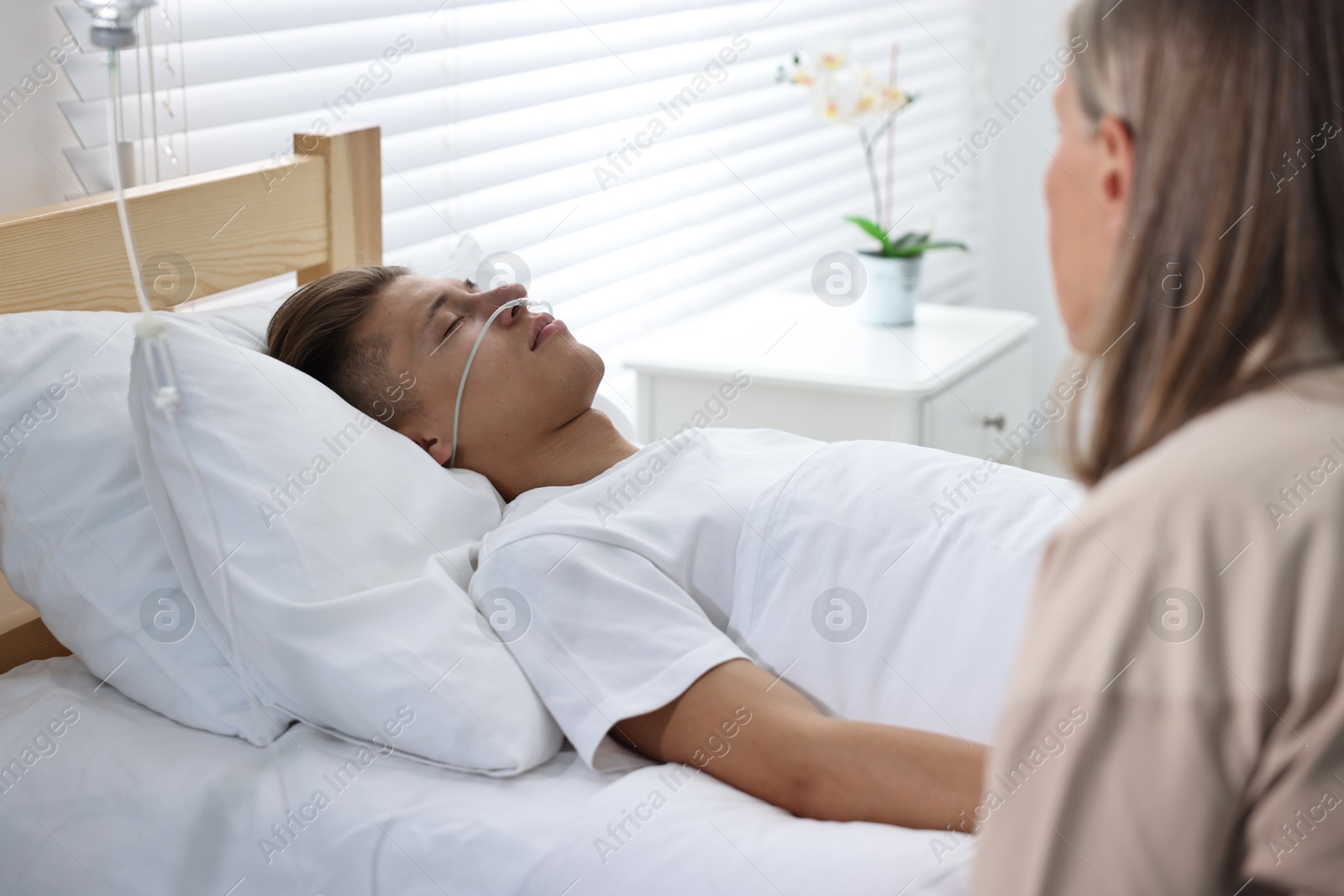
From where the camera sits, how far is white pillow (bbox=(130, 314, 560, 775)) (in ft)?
3.45

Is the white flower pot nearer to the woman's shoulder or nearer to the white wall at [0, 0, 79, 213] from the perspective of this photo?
the white wall at [0, 0, 79, 213]

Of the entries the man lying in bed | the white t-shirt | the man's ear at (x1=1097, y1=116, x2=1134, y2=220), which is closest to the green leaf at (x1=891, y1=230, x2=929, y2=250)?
the man lying in bed

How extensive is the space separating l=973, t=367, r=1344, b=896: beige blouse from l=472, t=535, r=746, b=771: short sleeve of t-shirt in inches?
21.4

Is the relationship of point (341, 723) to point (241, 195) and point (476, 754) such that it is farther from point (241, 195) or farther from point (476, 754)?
point (241, 195)

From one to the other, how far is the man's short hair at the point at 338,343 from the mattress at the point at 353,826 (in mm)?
415

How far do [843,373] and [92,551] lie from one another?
123 cm

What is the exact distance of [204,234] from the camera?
4.69ft

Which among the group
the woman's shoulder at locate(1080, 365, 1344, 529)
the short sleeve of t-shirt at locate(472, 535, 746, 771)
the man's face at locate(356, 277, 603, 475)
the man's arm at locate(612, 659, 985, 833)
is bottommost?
the man's arm at locate(612, 659, 985, 833)

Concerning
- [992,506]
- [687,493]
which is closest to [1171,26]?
[992,506]

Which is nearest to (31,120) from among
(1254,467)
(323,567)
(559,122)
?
(323,567)

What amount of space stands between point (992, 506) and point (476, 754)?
54 centimetres

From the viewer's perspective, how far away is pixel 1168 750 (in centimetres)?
51

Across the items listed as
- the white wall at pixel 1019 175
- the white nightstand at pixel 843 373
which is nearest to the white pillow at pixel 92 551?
the white nightstand at pixel 843 373

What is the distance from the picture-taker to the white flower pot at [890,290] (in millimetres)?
2299
